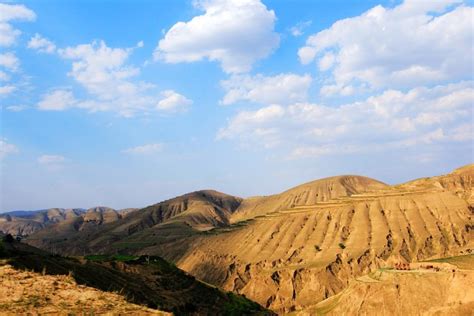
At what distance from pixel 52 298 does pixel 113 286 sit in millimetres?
20086

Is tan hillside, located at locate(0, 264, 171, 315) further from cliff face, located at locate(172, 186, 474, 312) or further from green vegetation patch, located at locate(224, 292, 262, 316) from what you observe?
cliff face, located at locate(172, 186, 474, 312)

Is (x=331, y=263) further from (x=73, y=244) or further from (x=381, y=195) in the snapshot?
(x=73, y=244)

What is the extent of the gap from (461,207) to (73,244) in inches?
6038

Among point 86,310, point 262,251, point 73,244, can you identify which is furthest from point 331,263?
point 73,244

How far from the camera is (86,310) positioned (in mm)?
19766

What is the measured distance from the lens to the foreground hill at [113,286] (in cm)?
2128

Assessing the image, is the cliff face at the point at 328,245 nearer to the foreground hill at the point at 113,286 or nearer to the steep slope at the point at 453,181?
the steep slope at the point at 453,181

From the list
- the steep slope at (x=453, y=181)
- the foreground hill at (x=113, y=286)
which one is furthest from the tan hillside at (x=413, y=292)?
the steep slope at (x=453, y=181)

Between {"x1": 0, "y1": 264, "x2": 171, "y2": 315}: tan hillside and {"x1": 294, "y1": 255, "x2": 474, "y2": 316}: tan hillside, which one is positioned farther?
{"x1": 294, "y1": 255, "x2": 474, "y2": 316}: tan hillside

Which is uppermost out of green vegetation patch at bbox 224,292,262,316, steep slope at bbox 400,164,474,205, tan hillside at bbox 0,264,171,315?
steep slope at bbox 400,164,474,205

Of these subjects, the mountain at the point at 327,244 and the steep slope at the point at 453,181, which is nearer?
the mountain at the point at 327,244

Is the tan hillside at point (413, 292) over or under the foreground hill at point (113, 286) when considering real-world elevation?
under

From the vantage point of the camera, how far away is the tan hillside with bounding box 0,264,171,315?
64.5 feet

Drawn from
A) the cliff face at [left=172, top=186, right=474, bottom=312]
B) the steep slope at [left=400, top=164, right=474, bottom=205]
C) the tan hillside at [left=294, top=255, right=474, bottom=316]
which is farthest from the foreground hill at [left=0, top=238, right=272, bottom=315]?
the steep slope at [left=400, top=164, right=474, bottom=205]
